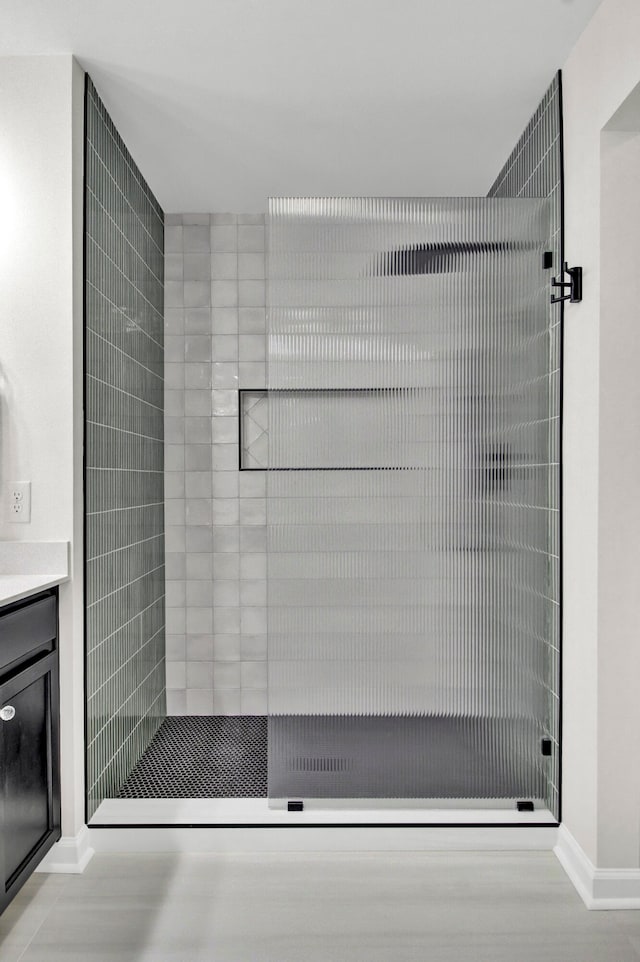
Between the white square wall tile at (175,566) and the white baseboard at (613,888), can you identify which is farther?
the white square wall tile at (175,566)

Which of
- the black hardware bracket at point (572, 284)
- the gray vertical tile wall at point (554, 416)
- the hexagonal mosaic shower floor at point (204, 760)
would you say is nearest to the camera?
the black hardware bracket at point (572, 284)

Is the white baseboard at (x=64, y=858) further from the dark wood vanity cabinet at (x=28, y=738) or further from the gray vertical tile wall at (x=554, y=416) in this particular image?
the gray vertical tile wall at (x=554, y=416)

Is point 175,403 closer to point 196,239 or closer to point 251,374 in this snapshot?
point 251,374

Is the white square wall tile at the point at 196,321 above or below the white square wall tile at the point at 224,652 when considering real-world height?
above

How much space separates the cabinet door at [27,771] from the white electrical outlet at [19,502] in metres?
0.45

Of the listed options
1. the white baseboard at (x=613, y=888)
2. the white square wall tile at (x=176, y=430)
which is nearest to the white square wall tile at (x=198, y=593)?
the white square wall tile at (x=176, y=430)

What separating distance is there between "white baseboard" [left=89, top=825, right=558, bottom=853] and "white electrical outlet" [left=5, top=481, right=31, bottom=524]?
3.63 ft

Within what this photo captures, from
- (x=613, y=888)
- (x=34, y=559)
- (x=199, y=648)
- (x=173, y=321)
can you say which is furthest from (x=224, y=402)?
(x=613, y=888)

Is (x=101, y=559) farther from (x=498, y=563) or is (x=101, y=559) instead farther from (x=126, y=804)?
(x=498, y=563)

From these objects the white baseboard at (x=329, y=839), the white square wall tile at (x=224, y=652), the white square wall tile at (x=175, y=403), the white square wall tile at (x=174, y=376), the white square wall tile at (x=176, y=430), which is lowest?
the white baseboard at (x=329, y=839)

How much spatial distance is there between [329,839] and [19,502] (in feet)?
5.03

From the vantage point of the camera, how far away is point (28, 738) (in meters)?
2.20

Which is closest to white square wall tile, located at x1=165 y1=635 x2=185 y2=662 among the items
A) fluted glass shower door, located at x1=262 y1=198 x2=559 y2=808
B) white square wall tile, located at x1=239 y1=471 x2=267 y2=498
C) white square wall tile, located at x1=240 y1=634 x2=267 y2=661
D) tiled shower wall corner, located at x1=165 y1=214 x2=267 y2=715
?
tiled shower wall corner, located at x1=165 y1=214 x2=267 y2=715

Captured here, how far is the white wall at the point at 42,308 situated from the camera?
242 centimetres
